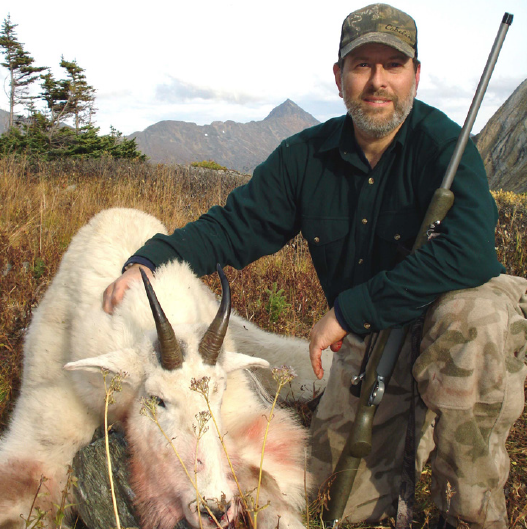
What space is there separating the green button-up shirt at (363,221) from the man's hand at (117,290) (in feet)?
0.64

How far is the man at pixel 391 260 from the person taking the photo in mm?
2330

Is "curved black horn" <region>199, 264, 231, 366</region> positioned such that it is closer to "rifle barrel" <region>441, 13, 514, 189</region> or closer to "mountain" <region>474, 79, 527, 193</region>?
"rifle barrel" <region>441, 13, 514, 189</region>

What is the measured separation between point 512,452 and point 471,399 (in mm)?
1328

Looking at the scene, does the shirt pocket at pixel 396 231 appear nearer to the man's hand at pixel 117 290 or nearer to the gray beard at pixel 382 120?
the gray beard at pixel 382 120

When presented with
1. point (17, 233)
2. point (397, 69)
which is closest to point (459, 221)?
point (397, 69)

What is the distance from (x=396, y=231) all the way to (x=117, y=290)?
1810mm

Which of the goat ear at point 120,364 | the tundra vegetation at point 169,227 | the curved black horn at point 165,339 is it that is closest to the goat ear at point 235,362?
the curved black horn at point 165,339

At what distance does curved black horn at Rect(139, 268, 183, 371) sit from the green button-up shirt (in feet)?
2.95

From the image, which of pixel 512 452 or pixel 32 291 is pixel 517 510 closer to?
pixel 512 452

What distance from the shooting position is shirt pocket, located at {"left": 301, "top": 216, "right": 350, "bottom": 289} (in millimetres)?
3356

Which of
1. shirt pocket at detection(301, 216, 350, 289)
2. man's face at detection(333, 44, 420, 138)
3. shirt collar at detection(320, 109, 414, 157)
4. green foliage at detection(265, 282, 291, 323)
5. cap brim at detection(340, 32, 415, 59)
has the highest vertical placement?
cap brim at detection(340, 32, 415, 59)

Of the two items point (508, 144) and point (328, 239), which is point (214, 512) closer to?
point (328, 239)

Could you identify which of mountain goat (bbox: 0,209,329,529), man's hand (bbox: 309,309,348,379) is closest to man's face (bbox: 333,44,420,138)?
man's hand (bbox: 309,309,348,379)

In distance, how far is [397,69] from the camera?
320 cm
